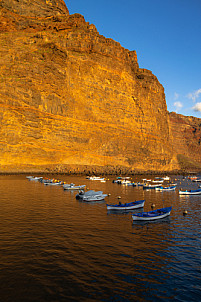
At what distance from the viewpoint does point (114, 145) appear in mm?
119312

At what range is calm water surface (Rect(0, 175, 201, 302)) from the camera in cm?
1074

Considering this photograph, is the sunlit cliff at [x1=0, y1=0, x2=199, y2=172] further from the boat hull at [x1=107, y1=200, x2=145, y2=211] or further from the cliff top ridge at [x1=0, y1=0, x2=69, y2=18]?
the boat hull at [x1=107, y1=200, x2=145, y2=211]

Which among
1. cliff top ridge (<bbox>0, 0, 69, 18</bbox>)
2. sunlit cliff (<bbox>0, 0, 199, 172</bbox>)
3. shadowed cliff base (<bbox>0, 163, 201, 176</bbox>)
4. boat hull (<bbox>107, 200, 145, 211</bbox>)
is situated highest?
cliff top ridge (<bbox>0, 0, 69, 18</bbox>)

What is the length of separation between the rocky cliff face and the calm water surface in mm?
75667

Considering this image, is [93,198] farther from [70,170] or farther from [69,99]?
[69,99]

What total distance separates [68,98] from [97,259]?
329 ft

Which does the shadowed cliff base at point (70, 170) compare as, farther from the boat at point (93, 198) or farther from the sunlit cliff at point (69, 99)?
the boat at point (93, 198)

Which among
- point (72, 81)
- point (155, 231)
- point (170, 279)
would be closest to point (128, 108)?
point (72, 81)

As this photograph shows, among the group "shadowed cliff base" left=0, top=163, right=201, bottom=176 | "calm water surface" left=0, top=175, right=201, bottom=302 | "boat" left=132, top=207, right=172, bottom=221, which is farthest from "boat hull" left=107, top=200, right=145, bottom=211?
"shadowed cliff base" left=0, top=163, right=201, bottom=176

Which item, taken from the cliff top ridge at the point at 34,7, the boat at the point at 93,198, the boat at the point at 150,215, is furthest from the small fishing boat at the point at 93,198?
the cliff top ridge at the point at 34,7

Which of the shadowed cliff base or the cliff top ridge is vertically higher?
the cliff top ridge

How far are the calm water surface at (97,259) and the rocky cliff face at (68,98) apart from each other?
7567 cm

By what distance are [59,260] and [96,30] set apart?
137090 mm

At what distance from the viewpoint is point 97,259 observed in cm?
1414
